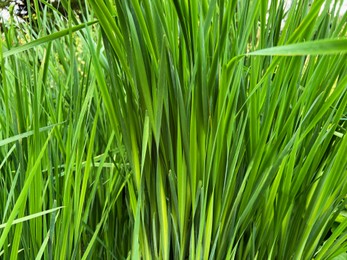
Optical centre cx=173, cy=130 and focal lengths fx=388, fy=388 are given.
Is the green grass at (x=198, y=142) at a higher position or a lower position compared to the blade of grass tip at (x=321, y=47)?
lower

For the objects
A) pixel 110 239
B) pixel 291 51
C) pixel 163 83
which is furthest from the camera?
pixel 110 239

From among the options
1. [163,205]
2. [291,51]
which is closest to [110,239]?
[163,205]

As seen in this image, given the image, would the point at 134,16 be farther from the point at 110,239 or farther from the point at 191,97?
the point at 110,239

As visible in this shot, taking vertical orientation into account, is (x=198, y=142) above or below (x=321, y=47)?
below

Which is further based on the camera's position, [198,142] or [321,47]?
[198,142]

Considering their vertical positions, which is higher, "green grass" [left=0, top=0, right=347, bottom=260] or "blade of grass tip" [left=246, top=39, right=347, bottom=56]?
"blade of grass tip" [left=246, top=39, right=347, bottom=56]

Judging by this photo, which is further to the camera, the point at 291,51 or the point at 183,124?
the point at 183,124

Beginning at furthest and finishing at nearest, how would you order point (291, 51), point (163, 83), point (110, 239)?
1. point (110, 239)
2. point (163, 83)
3. point (291, 51)

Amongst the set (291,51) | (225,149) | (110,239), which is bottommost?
(110,239)

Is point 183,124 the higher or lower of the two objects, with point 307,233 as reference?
higher

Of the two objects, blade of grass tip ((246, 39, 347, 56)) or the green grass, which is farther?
the green grass

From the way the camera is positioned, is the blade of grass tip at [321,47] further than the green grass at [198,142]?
No
